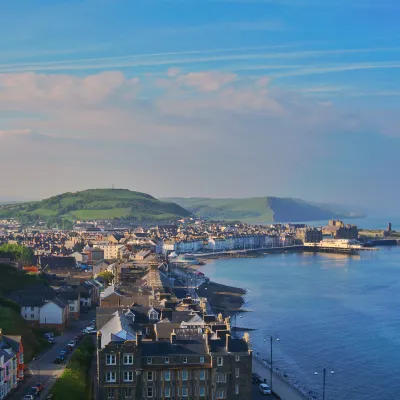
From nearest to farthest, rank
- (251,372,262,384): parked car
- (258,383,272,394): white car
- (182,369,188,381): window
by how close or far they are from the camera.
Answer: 1. (182,369,188,381): window
2. (258,383,272,394): white car
3. (251,372,262,384): parked car

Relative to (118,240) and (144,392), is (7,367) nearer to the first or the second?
(144,392)

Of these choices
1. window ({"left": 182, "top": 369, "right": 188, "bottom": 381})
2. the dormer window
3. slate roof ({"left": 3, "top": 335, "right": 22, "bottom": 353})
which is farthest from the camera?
the dormer window

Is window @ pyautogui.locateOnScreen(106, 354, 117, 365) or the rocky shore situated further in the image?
the rocky shore

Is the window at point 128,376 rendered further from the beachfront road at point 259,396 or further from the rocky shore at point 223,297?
the rocky shore at point 223,297

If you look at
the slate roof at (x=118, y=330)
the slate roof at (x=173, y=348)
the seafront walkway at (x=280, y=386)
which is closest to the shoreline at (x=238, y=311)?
the seafront walkway at (x=280, y=386)

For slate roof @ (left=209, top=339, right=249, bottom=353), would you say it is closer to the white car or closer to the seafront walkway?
the white car

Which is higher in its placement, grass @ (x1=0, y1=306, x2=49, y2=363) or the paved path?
grass @ (x1=0, y1=306, x2=49, y2=363)

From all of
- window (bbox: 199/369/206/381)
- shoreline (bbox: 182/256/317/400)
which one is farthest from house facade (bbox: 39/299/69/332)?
window (bbox: 199/369/206/381)

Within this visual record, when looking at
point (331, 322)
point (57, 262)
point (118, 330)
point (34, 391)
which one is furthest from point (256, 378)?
point (57, 262)
